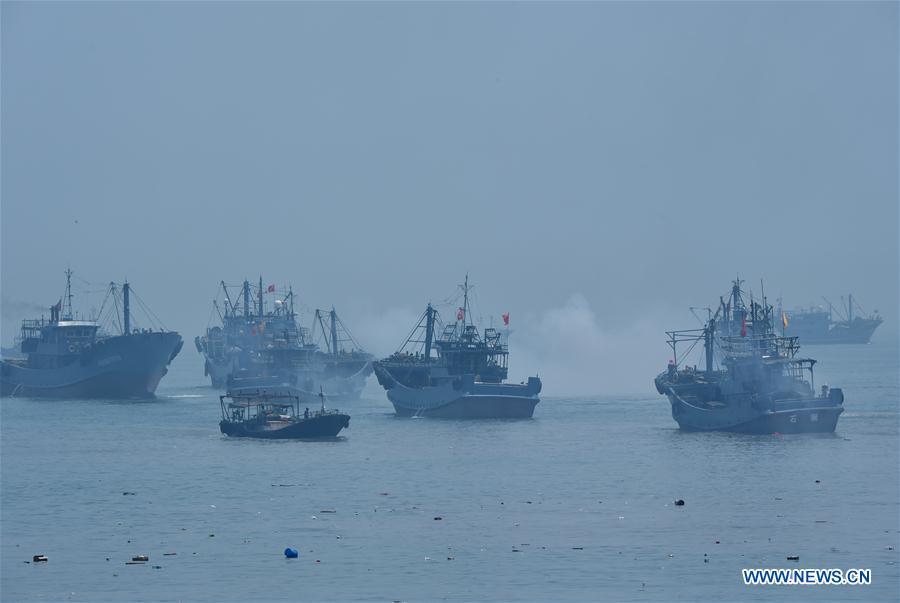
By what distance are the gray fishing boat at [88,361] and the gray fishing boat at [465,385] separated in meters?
42.1

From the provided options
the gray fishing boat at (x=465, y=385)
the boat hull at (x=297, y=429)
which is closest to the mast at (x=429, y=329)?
the gray fishing boat at (x=465, y=385)

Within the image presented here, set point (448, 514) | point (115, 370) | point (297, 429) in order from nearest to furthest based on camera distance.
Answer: point (448, 514), point (297, 429), point (115, 370)

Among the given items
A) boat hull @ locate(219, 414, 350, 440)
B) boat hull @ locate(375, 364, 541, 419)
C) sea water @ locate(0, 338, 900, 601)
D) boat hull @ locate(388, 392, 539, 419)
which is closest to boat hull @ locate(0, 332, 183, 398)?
boat hull @ locate(375, 364, 541, 419)

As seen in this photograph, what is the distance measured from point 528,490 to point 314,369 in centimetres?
9979

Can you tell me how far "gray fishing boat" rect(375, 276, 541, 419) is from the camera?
142 m

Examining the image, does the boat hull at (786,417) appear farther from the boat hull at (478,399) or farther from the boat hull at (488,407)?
the boat hull at (478,399)

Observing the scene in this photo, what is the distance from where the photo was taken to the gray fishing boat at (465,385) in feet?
468

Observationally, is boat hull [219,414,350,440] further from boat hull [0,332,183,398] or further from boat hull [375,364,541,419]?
boat hull [0,332,183,398]

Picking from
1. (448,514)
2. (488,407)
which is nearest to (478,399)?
(488,407)

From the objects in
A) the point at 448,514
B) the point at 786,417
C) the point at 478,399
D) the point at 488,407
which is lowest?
the point at 448,514

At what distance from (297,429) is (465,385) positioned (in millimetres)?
27219

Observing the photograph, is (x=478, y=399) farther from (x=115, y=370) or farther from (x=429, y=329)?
(x=115, y=370)

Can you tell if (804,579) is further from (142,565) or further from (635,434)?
(635,434)

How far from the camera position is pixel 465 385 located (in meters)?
142
